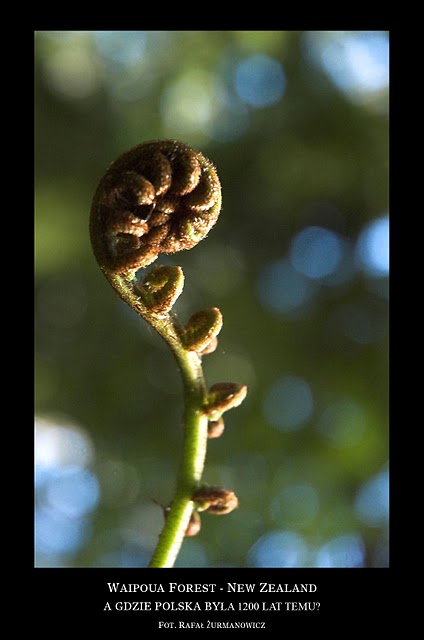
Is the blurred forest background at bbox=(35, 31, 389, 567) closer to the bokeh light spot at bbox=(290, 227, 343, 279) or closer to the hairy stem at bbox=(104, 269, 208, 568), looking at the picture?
the bokeh light spot at bbox=(290, 227, 343, 279)

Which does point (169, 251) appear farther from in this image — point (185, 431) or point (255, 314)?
point (255, 314)

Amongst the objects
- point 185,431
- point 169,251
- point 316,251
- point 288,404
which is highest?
point 316,251

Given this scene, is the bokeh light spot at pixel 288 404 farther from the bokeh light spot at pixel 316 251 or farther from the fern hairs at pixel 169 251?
the fern hairs at pixel 169 251

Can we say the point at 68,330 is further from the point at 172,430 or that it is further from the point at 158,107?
the point at 158,107

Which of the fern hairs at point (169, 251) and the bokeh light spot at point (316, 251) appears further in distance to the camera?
the bokeh light spot at point (316, 251)

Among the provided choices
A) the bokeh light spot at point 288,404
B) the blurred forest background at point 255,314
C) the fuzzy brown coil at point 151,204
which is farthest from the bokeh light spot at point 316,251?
the fuzzy brown coil at point 151,204

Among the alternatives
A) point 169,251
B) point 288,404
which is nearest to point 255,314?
point 288,404

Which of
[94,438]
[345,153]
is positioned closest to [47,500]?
[94,438]
